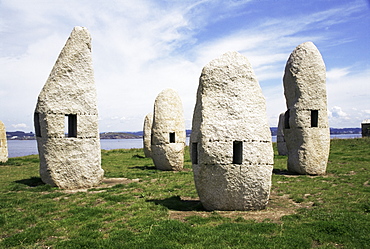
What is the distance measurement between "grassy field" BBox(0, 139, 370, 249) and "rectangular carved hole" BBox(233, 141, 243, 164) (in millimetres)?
1422

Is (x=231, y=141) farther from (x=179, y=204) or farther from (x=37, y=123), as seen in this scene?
(x=37, y=123)

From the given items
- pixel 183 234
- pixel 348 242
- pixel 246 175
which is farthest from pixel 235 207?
pixel 348 242

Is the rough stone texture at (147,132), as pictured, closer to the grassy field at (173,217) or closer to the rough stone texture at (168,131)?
the rough stone texture at (168,131)

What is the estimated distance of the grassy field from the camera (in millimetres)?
6562

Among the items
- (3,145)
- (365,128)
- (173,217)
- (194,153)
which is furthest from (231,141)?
(365,128)

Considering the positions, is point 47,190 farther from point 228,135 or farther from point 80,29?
point 228,135

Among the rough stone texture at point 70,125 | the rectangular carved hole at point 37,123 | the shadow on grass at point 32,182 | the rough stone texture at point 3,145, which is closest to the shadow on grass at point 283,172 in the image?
the rough stone texture at point 70,125

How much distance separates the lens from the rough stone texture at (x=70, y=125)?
12742mm

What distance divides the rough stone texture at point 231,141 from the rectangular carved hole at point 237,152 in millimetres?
27

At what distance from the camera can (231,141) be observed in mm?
8734

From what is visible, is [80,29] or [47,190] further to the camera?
[80,29]

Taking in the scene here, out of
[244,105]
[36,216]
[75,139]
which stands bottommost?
[36,216]

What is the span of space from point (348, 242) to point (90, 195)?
8.33m

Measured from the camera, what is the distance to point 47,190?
12.4 m
